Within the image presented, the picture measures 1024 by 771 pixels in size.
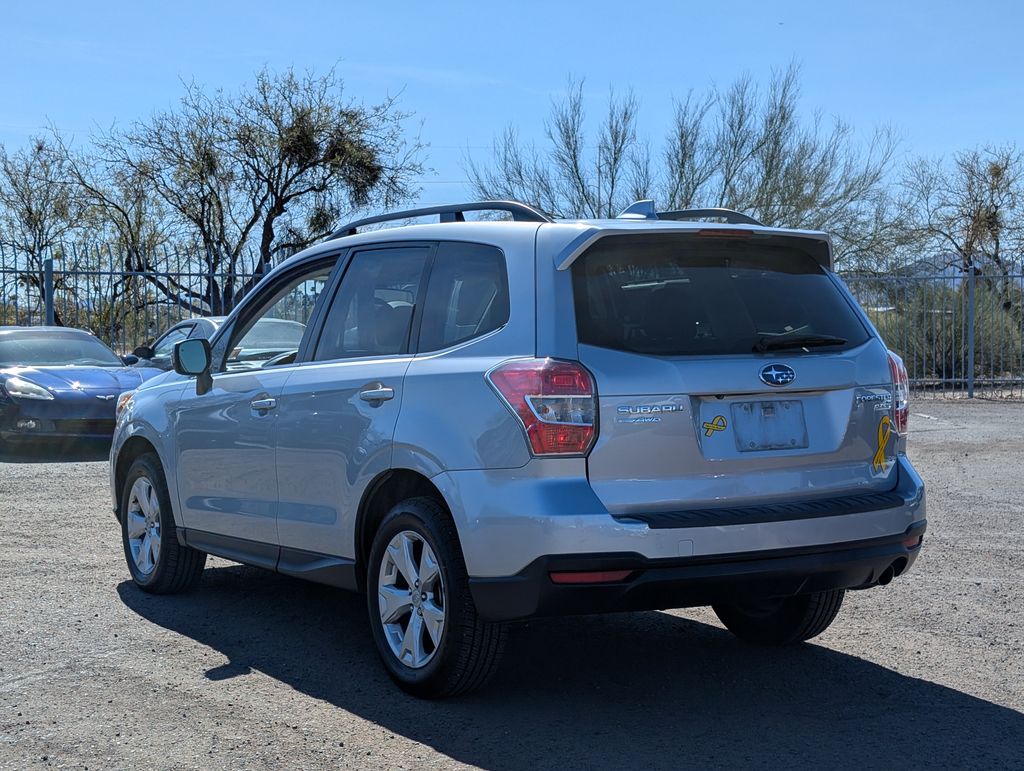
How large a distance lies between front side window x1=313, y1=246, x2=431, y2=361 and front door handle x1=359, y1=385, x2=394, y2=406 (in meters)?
0.20

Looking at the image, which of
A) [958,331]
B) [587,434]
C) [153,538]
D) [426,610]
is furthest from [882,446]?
[958,331]

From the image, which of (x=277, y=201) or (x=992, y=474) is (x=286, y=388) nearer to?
(x=992, y=474)

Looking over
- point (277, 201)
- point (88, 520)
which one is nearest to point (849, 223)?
point (277, 201)

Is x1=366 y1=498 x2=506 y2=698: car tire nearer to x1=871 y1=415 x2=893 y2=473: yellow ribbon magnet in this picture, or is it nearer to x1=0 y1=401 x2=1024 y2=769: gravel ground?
x1=0 y1=401 x2=1024 y2=769: gravel ground

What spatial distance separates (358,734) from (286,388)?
1.80 meters

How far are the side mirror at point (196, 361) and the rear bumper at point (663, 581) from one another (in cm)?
250

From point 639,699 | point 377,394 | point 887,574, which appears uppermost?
point 377,394

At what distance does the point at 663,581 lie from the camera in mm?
4281

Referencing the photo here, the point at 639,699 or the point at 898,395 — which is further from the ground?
the point at 898,395

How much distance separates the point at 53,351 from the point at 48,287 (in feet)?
15.9

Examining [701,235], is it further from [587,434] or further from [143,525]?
[143,525]

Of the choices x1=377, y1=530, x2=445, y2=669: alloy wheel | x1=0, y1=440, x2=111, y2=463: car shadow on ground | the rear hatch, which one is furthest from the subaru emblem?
x1=0, y1=440, x2=111, y2=463: car shadow on ground

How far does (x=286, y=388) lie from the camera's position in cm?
570

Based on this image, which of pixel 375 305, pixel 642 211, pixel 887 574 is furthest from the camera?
pixel 375 305
